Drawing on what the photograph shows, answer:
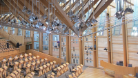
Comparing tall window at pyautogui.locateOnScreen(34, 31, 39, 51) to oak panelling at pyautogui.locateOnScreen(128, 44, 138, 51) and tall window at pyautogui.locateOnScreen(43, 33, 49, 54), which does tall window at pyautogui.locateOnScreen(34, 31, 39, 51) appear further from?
oak panelling at pyautogui.locateOnScreen(128, 44, 138, 51)

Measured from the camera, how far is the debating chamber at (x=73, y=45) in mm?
5633

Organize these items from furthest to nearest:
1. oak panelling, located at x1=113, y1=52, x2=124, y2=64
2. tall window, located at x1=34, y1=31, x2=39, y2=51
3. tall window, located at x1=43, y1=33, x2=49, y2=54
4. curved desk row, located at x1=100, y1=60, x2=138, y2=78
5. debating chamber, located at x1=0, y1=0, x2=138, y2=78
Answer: tall window, located at x1=34, y1=31, x2=39, y2=51, tall window, located at x1=43, y1=33, x2=49, y2=54, oak panelling, located at x1=113, y1=52, x2=124, y2=64, curved desk row, located at x1=100, y1=60, x2=138, y2=78, debating chamber, located at x1=0, y1=0, x2=138, y2=78

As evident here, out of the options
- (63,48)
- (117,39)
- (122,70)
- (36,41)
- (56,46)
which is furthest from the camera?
(36,41)

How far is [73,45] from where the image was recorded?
1196 cm

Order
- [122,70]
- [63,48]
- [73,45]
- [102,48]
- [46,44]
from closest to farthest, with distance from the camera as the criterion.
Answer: [122,70] < [102,48] < [73,45] < [63,48] < [46,44]

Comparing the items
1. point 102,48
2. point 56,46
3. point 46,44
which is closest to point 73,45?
point 56,46

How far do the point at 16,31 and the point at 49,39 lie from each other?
5.51 m

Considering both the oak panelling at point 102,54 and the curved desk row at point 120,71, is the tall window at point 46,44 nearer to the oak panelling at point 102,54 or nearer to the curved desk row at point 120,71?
the oak panelling at point 102,54

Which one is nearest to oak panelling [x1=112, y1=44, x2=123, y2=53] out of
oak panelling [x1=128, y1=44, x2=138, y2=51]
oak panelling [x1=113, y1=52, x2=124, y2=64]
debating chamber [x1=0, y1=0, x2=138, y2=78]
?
debating chamber [x1=0, y1=0, x2=138, y2=78]

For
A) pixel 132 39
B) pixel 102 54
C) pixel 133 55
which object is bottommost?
pixel 102 54

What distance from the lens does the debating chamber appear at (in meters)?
5.63

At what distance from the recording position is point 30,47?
14.2m

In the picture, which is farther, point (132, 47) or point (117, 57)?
point (117, 57)

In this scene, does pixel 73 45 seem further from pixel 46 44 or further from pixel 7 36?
pixel 7 36
